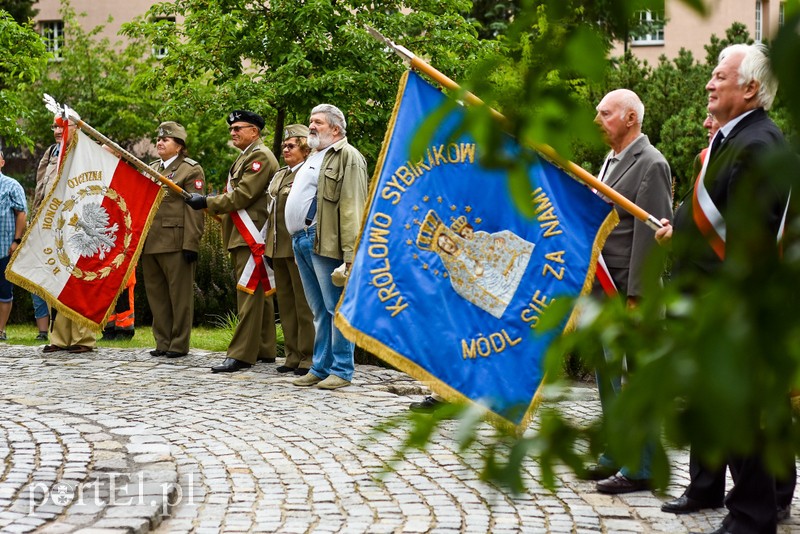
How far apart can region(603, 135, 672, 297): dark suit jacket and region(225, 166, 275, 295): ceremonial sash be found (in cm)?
479

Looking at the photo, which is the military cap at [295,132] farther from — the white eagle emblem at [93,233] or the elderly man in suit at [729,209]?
the elderly man in suit at [729,209]

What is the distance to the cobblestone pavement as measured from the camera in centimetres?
480

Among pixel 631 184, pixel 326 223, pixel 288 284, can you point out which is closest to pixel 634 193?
pixel 631 184

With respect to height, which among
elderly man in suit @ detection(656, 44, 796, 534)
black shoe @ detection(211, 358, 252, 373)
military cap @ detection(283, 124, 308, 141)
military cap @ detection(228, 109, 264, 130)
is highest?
military cap @ detection(228, 109, 264, 130)

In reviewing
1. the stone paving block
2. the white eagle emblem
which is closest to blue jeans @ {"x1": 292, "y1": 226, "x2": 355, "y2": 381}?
the white eagle emblem

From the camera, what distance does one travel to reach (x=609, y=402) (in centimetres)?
120

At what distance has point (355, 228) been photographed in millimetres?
8703

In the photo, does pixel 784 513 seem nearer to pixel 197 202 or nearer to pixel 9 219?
pixel 197 202

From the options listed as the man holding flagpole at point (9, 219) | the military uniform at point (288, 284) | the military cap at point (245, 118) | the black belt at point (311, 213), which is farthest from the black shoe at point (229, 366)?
the man holding flagpole at point (9, 219)

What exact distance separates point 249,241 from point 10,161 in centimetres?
2182

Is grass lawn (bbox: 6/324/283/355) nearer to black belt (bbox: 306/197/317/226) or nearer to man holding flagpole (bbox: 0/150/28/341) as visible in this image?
man holding flagpole (bbox: 0/150/28/341)

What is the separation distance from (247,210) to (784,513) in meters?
6.07

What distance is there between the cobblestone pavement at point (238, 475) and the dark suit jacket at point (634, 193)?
1.11 meters

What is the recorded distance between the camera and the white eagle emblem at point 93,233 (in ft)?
33.8
